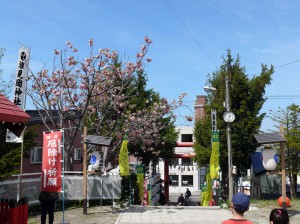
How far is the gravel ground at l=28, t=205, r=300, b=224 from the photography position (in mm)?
12367

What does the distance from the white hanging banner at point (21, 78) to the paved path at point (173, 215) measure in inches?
220

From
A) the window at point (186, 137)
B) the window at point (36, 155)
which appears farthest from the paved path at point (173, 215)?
the window at point (186, 137)

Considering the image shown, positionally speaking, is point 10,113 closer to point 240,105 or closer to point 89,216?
point 89,216

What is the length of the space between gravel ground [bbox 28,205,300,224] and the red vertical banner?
70.4 inches

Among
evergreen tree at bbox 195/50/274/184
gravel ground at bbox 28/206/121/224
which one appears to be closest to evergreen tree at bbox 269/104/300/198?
evergreen tree at bbox 195/50/274/184

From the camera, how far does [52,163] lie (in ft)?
37.5

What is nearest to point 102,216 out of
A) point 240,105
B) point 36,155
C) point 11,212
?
point 11,212

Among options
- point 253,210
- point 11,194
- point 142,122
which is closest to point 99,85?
point 142,122

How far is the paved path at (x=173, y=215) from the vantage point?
41.8 feet

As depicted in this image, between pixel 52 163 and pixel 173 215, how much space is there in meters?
5.42

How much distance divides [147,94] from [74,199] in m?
14.2

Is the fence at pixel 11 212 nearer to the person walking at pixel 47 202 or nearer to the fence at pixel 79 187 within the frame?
the person walking at pixel 47 202

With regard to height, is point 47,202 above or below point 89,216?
above

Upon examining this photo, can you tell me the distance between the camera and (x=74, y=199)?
15.7 m
